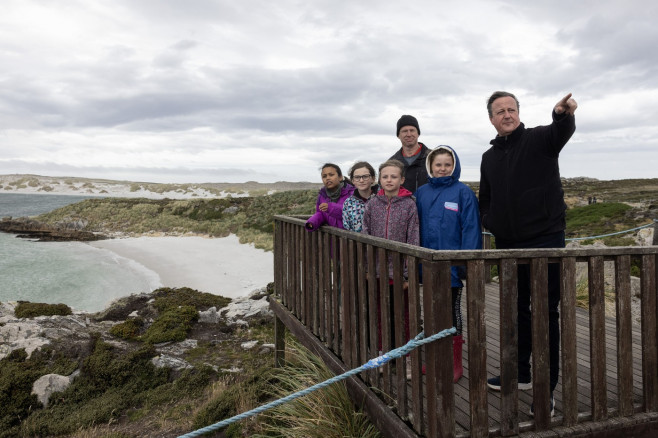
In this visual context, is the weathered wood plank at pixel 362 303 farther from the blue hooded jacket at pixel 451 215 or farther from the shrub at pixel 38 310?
the shrub at pixel 38 310

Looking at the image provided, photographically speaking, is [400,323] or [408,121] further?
[408,121]

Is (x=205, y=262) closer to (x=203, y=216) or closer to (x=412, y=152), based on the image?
(x=203, y=216)

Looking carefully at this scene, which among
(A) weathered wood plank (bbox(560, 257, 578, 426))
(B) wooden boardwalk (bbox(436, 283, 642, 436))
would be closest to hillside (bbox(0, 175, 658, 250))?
(B) wooden boardwalk (bbox(436, 283, 642, 436))

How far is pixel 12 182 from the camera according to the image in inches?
5344

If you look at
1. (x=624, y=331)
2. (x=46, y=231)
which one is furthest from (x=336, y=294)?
(x=46, y=231)

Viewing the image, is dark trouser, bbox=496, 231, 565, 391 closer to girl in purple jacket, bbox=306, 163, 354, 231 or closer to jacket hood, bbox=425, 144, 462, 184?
jacket hood, bbox=425, 144, 462, 184

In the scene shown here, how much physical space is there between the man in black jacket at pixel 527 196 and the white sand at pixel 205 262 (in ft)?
35.5

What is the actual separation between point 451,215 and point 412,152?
56.4 inches

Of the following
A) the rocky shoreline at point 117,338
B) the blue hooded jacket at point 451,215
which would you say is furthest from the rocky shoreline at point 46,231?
the blue hooded jacket at point 451,215

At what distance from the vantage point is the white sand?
1432cm

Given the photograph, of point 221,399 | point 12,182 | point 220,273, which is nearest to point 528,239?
point 221,399

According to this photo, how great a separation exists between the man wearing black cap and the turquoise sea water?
10414 millimetres

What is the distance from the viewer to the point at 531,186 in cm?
291

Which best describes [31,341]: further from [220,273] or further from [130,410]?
[220,273]
